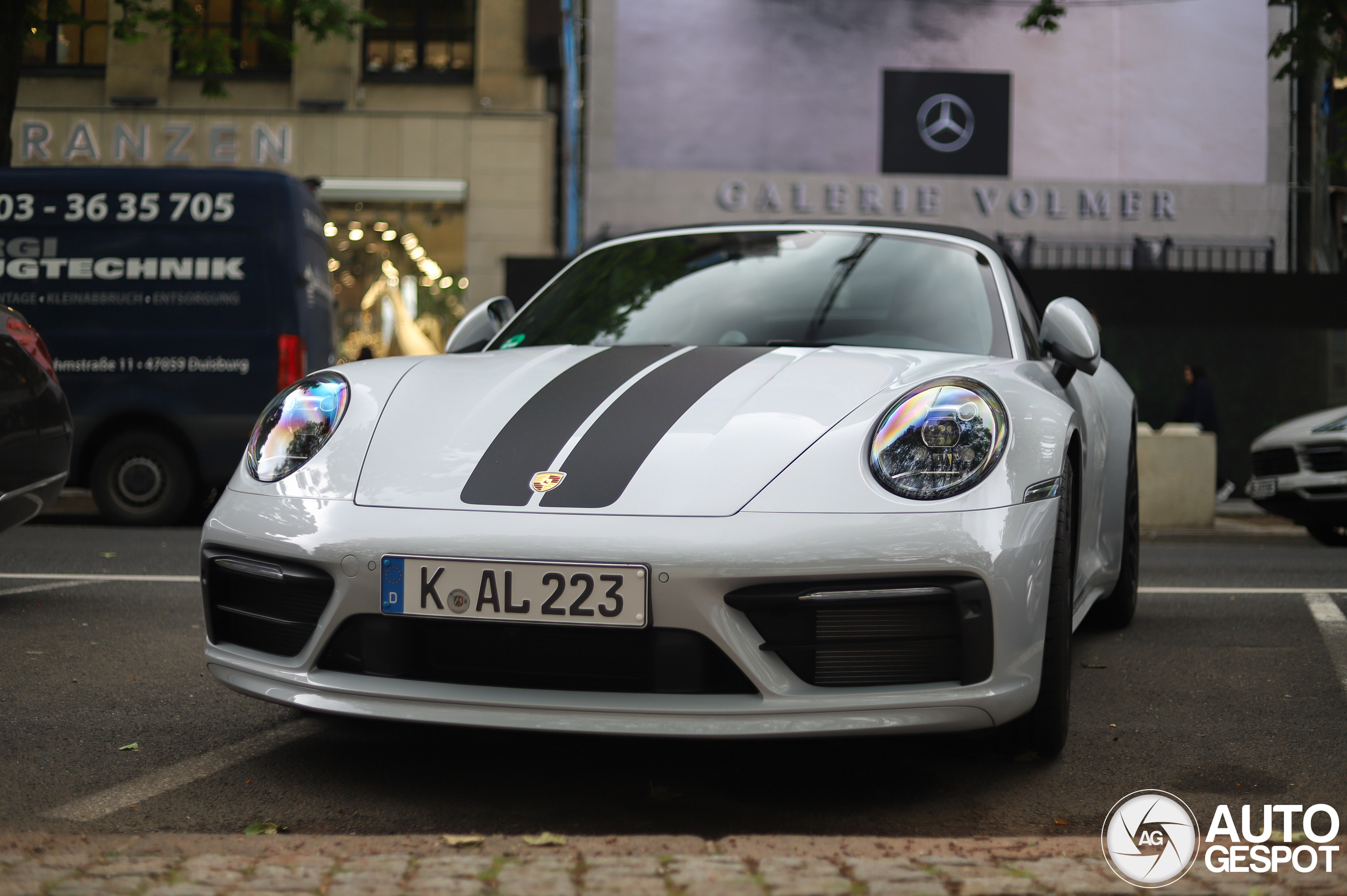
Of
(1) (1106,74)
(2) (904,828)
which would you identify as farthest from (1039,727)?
(1) (1106,74)

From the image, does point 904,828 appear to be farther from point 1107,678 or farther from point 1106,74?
point 1106,74

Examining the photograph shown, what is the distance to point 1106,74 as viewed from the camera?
21266 millimetres

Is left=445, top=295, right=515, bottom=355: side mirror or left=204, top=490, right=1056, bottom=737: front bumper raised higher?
left=445, top=295, right=515, bottom=355: side mirror

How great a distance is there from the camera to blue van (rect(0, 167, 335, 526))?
9.09 m

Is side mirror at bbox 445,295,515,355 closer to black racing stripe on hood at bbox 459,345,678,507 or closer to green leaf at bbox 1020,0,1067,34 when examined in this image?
black racing stripe on hood at bbox 459,345,678,507

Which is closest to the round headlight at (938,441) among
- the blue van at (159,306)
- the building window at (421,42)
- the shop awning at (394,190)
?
the blue van at (159,306)

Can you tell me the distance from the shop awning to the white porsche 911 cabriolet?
15.4m

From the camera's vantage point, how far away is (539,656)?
2520 mm

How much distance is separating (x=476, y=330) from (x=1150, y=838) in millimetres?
2420

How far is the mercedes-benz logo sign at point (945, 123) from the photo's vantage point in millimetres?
20688

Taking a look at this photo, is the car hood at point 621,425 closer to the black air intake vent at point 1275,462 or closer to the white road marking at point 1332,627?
the white road marking at point 1332,627

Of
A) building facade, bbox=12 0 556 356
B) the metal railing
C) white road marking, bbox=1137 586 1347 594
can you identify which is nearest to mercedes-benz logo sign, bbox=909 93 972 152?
the metal railing

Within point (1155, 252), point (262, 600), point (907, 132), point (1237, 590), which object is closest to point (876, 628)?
point (262, 600)

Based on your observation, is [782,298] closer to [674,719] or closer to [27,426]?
[674,719]
